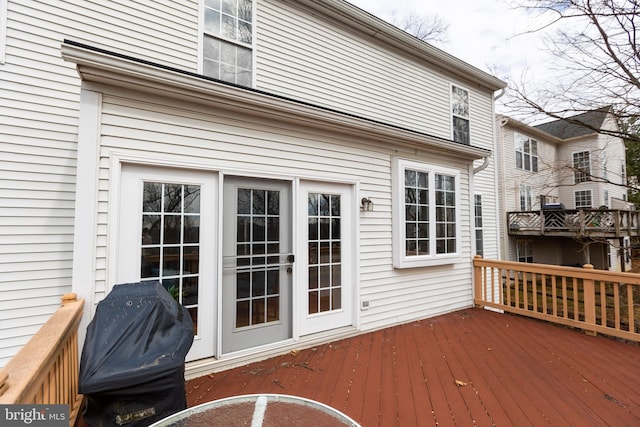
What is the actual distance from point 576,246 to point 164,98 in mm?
17616

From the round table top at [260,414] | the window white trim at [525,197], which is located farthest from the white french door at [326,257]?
the window white trim at [525,197]

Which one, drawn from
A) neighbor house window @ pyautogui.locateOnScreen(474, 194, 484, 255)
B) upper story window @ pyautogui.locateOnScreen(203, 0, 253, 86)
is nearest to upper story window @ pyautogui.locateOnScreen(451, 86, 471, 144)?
neighbor house window @ pyautogui.locateOnScreen(474, 194, 484, 255)

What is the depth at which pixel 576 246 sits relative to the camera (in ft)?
45.7

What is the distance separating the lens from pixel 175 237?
2.90 metres

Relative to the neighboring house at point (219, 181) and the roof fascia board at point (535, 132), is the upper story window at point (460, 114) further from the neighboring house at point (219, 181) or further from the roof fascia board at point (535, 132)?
the roof fascia board at point (535, 132)

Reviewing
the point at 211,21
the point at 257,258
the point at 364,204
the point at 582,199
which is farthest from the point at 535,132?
the point at 257,258

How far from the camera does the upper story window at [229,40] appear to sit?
4422 mm

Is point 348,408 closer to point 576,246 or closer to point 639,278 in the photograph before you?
point 639,278

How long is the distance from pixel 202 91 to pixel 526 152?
14.9 m

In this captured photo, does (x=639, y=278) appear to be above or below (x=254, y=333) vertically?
above

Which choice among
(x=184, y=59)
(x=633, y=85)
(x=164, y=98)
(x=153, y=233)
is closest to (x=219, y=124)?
(x=164, y=98)

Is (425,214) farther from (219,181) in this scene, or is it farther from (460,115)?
(460,115)

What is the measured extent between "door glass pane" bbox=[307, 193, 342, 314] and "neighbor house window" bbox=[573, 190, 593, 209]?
17.9 metres

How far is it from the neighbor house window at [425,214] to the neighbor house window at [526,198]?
1015 centimetres
